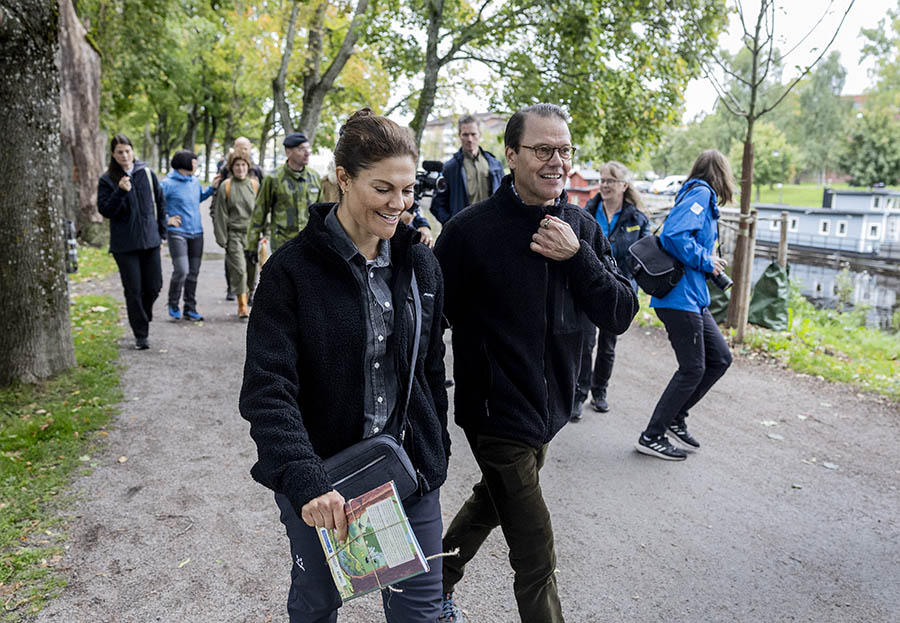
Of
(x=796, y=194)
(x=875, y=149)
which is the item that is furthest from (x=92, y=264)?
(x=796, y=194)

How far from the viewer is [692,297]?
5273mm

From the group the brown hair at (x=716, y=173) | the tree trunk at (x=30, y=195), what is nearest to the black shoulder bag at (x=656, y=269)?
the brown hair at (x=716, y=173)

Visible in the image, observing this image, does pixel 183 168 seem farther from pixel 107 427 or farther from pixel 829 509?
pixel 829 509

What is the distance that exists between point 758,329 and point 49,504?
8442 mm

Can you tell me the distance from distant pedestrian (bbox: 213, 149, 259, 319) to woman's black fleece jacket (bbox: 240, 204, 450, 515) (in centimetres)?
729

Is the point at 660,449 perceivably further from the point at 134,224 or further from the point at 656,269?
the point at 134,224

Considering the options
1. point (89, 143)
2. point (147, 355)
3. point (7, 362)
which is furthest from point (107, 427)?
point (89, 143)

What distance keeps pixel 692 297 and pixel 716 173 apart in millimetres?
942

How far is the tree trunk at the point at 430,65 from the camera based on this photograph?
1238cm

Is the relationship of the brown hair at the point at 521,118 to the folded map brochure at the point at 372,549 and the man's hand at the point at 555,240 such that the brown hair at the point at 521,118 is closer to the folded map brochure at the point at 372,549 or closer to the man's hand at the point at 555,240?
the man's hand at the point at 555,240

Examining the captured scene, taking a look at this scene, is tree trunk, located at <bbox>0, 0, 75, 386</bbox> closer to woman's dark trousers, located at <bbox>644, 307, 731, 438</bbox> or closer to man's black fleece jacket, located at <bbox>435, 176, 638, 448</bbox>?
man's black fleece jacket, located at <bbox>435, 176, 638, 448</bbox>

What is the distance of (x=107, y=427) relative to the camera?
18.1 ft

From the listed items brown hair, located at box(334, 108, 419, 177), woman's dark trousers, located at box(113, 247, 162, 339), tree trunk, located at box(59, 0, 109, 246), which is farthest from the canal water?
brown hair, located at box(334, 108, 419, 177)

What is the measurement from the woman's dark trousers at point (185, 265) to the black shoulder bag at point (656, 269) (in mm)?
5817
